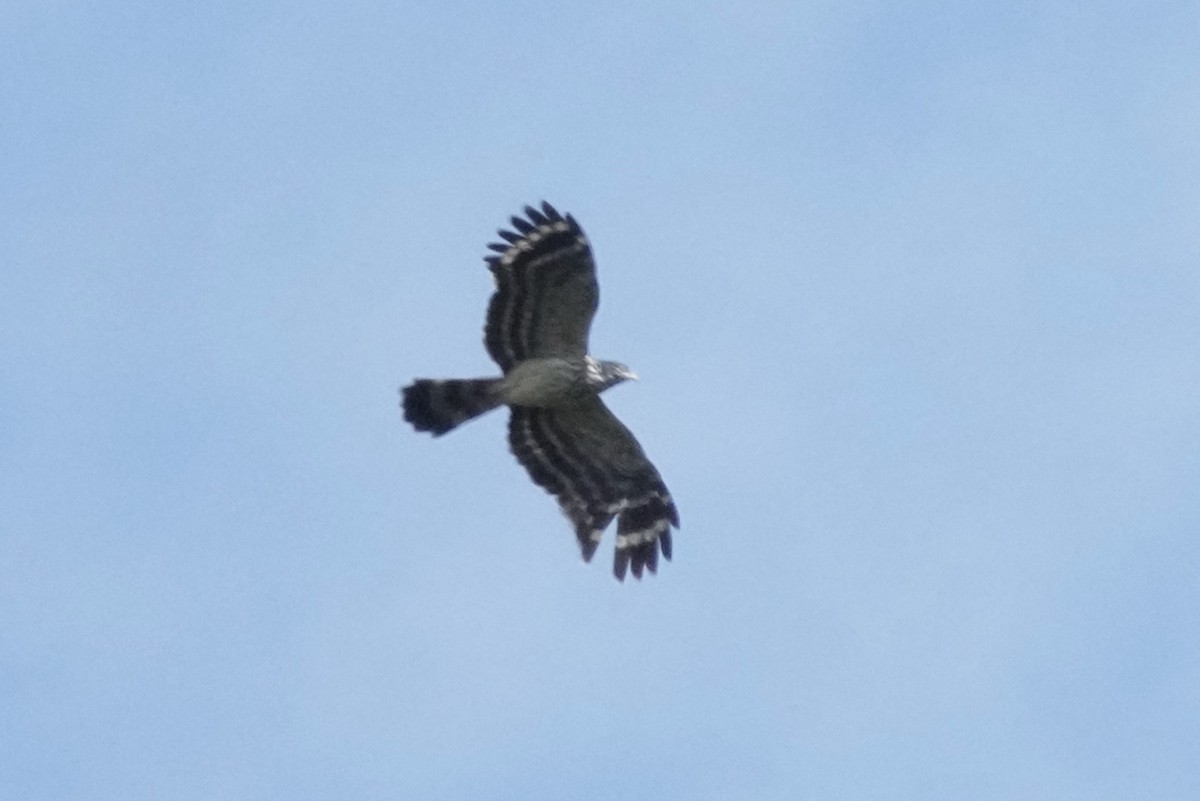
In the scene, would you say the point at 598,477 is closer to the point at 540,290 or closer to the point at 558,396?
the point at 558,396

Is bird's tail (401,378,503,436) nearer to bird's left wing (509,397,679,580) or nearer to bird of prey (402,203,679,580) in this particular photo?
bird of prey (402,203,679,580)

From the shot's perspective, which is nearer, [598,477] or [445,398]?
[445,398]

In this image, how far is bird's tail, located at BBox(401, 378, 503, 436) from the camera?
22.0m

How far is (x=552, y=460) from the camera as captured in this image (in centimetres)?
2264

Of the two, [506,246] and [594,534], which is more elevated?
[506,246]

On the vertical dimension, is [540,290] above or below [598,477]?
above

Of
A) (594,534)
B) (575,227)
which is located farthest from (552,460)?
(575,227)

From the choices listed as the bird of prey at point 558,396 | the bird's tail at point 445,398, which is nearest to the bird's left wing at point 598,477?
the bird of prey at point 558,396

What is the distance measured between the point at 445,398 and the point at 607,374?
1.45m

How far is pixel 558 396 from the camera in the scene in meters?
22.1

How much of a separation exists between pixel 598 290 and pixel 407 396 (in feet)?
6.31

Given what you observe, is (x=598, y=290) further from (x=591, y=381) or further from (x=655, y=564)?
(x=655, y=564)

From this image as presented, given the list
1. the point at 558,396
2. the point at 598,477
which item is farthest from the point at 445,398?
the point at 598,477

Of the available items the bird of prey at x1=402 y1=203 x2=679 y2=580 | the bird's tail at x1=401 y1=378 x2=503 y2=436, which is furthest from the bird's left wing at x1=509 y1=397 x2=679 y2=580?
the bird's tail at x1=401 y1=378 x2=503 y2=436
